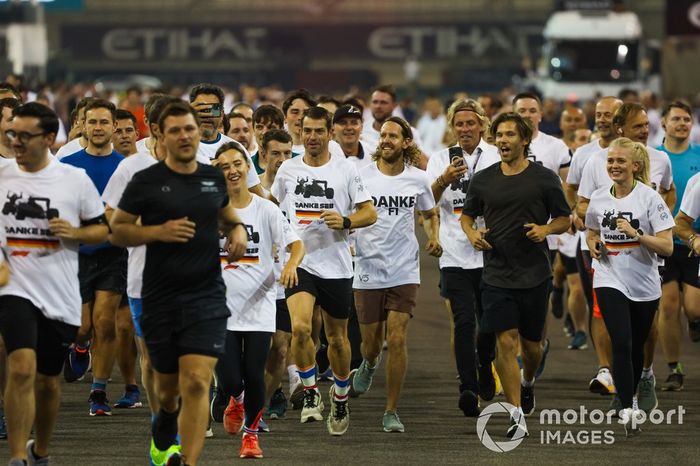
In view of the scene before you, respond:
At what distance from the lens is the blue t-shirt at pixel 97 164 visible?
12289mm

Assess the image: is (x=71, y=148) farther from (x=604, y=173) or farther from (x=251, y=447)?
(x=604, y=173)

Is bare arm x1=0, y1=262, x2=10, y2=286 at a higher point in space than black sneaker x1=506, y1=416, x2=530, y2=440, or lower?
higher

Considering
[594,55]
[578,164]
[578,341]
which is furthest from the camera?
[594,55]

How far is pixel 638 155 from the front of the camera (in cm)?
1165

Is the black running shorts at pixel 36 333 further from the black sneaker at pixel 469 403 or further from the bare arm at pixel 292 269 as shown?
the black sneaker at pixel 469 403

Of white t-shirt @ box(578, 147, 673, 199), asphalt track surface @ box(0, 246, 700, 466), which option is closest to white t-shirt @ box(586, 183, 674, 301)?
white t-shirt @ box(578, 147, 673, 199)

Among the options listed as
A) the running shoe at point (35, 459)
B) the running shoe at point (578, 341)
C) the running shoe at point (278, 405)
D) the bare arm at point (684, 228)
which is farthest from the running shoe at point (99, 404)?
the running shoe at point (578, 341)

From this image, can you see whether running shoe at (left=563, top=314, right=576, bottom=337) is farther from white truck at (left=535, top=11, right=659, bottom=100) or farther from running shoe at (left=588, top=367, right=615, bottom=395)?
white truck at (left=535, top=11, right=659, bottom=100)

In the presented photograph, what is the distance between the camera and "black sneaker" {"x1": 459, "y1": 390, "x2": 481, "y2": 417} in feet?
40.2

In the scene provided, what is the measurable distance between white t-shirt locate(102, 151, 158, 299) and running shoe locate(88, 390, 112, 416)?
2078 mm

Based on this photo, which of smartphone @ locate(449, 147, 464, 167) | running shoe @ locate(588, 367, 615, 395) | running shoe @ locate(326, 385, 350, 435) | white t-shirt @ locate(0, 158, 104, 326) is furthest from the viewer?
running shoe @ locate(588, 367, 615, 395)

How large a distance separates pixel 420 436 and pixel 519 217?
1.64 meters

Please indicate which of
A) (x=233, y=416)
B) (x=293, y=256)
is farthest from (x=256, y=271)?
(x=233, y=416)

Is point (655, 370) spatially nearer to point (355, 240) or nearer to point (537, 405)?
point (537, 405)
